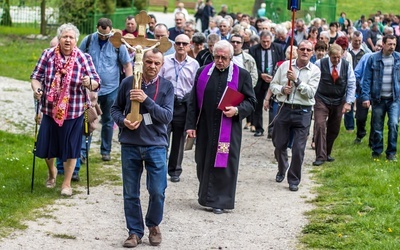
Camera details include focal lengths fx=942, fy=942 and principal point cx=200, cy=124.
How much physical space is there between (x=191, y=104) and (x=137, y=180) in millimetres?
2092

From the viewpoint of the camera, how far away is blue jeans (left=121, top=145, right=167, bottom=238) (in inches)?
363

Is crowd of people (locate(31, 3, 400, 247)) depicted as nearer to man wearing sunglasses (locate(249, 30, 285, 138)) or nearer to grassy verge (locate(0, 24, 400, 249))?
grassy verge (locate(0, 24, 400, 249))

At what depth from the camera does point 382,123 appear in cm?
1453

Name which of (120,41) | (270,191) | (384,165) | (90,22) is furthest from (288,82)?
(90,22)

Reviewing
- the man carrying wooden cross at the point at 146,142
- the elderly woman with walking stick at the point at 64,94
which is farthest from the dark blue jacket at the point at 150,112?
the elderly woman with walking stick at the point at 64,94

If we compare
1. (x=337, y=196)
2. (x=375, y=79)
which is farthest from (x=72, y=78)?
(x=375, y=79)

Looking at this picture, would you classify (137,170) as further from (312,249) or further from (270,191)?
(270,191)

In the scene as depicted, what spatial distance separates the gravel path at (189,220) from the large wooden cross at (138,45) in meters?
1.37

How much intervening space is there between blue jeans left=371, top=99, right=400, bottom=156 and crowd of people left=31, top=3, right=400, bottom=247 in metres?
0.02

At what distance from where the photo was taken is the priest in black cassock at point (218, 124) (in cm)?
1096

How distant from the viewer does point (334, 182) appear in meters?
12.8

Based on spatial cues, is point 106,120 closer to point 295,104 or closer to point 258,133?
point 295,104

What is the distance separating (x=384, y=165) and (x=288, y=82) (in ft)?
7.80

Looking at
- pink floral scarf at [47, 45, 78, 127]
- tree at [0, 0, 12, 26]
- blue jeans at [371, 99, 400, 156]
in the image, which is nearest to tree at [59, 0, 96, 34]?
tree at [0, 0, 12, 26]
